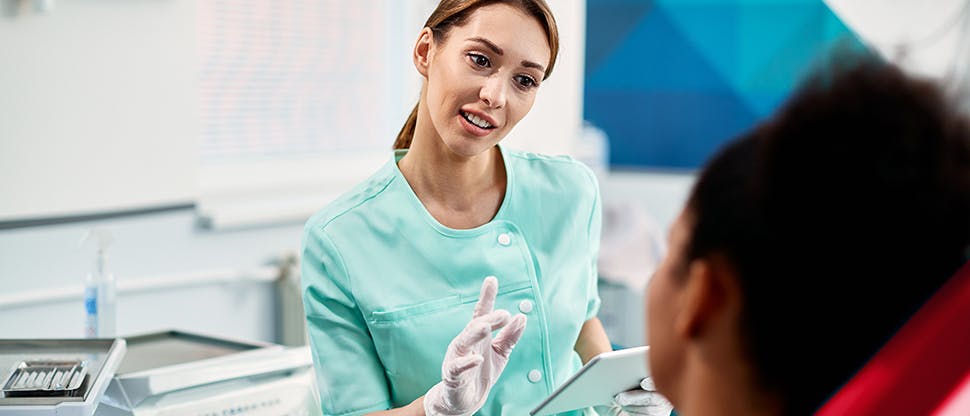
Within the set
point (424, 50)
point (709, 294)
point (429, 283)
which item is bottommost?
point (429, 283)

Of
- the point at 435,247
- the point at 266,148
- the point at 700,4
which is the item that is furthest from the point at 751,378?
the point at 700,4

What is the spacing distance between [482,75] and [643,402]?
54cm

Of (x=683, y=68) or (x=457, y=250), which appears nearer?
(x=457, y=250)

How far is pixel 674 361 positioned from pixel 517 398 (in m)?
0.77

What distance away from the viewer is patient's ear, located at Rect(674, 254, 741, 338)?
2.42 feet

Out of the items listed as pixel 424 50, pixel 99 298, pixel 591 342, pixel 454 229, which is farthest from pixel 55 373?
pixel 591 342

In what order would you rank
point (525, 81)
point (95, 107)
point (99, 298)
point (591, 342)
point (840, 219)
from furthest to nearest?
point (95, 107)
point (99, 298)
point (591, 342)
point (525, 81)
point (840, 219)

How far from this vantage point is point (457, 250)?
1559mm

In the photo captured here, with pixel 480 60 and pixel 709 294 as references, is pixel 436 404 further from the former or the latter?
pixel 709 294

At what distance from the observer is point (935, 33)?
2.57 metres

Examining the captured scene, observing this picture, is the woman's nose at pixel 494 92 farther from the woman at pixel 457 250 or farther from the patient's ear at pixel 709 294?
the patient's ear at pixel 709 294

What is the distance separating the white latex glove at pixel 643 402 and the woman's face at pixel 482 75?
0.42 meters

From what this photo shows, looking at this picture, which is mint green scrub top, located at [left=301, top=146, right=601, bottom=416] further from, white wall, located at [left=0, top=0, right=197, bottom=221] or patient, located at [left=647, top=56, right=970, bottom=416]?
white wall, located at [left=0, top=0, right=197, bottom=221]

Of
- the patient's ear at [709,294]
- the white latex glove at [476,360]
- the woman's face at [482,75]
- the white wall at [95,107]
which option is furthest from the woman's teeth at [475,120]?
the white wall at [95,107]
